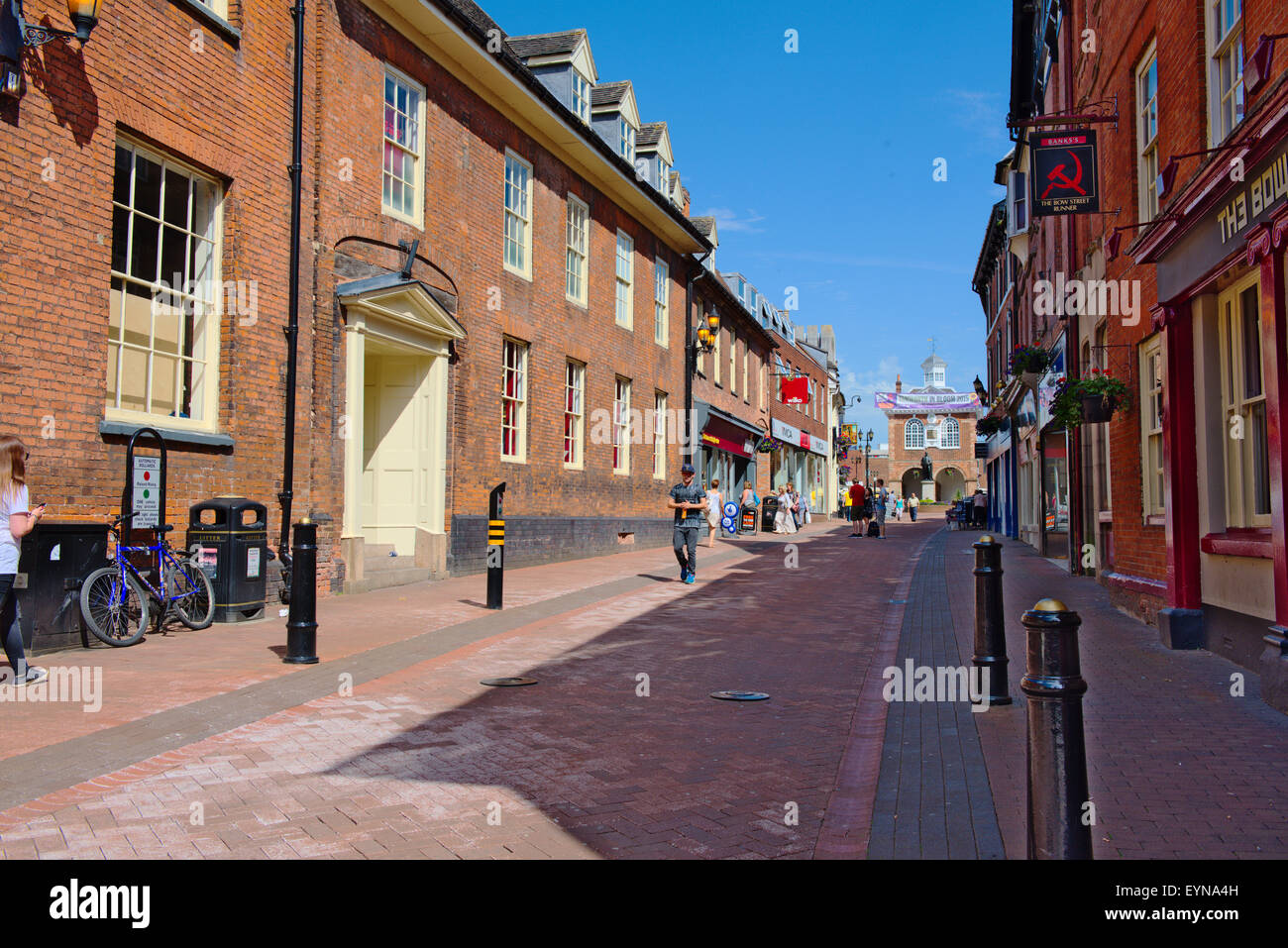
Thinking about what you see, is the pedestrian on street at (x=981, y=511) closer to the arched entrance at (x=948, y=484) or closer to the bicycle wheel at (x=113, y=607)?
the bicycle wheel at (x=113, y=607)

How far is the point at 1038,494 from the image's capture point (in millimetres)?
22016

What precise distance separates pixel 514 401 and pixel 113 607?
342 inches

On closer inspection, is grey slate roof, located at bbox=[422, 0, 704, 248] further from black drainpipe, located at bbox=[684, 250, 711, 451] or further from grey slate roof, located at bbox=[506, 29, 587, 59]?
black drainpipe, located at bbox=[684, 250, 711, 451]

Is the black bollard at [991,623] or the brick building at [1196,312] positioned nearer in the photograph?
the brick building at [1196,312]

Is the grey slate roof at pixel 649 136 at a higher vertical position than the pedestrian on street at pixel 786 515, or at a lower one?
higher

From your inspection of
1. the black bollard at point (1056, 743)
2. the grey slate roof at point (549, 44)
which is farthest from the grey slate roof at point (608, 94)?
the black bollard at point (1056, 743)

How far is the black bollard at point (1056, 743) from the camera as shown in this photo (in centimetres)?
284

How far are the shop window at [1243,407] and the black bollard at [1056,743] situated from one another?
5318 millimetres

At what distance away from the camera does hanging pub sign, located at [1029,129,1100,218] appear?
32.9 ft

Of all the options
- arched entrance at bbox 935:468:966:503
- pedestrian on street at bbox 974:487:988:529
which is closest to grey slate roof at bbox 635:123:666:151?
pedestrian on street at bbox 974:487:988:529
